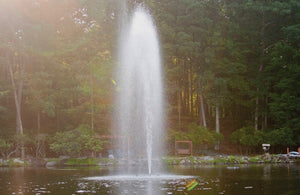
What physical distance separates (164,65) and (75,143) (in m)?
15.9

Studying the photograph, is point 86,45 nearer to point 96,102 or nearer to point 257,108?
point 96,102

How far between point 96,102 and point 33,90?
292 inches

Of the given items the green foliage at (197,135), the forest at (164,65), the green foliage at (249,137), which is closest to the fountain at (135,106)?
the forest at (164,65)

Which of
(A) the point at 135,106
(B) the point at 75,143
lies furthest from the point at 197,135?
(B) the point at 75,143

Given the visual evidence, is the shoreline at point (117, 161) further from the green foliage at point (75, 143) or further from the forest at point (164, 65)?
the forest at point (164, 65)

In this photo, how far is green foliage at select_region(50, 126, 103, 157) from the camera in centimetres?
3444

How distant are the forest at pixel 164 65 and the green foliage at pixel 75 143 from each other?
0.42ft

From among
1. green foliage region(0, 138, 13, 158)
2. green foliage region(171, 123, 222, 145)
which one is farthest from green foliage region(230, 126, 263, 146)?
green foliage region(0, 138, 13, 158)

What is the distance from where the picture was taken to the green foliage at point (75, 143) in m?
34.4

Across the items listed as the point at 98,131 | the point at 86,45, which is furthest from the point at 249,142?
the point at 86,45

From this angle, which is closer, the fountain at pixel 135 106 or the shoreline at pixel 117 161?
the shoreline at pixel 117 161

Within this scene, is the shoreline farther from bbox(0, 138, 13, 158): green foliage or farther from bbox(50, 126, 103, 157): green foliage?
bbox(0, 138, 13, 158): green foliage

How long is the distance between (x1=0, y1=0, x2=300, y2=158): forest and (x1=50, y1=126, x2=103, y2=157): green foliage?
13 cm

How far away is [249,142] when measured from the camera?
42.3m
